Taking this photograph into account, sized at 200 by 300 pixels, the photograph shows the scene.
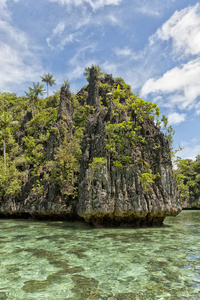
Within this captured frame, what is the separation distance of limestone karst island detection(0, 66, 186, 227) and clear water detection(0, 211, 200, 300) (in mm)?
5424

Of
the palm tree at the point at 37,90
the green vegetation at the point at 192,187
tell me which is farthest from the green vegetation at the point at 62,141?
the green vegetation at the point at 192,187

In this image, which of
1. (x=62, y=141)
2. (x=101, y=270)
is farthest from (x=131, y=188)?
(x=62, y=141)

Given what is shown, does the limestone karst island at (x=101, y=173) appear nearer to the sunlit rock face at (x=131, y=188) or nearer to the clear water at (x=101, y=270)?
the sunlit rock face at (x=131, y=188)

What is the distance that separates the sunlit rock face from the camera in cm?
1630

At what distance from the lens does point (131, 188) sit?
1678 centimetres

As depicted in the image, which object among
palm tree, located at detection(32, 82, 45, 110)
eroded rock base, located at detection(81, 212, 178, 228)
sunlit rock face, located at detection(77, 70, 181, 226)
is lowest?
eroded rock base, located at detection(81, 212, 178, 228)

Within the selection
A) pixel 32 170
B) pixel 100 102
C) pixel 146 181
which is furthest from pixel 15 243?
pixel 100 102

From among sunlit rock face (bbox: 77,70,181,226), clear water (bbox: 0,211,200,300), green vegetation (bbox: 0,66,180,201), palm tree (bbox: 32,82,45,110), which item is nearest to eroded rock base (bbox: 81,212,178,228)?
sunlit rock face (bbox: 77,70,181,226)

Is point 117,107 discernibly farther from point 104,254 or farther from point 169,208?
point 104,254

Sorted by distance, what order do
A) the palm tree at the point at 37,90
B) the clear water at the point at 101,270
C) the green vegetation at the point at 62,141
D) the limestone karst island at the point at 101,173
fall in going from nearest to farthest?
the clear water at the point at 101,270 < the limestone karst island at the point at 101,173 < the green vegetation at the point at 62,141 < the palm tree at the point at 37,90

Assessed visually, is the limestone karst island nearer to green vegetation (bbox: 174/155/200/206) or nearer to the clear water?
the clear water

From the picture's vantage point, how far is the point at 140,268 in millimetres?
7266

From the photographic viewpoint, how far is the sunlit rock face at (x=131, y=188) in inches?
642

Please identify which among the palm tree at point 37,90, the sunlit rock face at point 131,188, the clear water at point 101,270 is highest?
the palm tree at point 37,90
